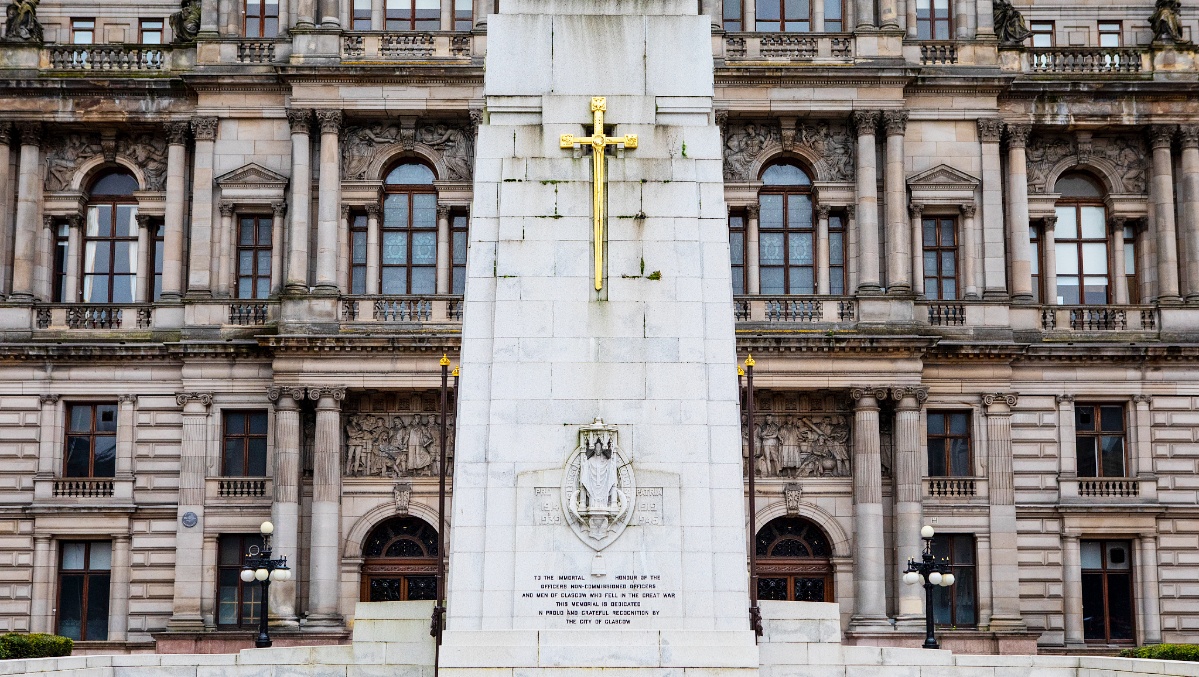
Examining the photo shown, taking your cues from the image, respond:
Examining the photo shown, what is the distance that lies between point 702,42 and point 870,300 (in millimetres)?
22183

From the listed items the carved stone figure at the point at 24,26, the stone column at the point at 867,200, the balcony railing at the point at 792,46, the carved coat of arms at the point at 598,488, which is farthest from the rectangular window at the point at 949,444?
the carved stone figure at the point at 24,26

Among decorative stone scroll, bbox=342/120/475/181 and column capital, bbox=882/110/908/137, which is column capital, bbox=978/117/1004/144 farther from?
decorative stone scroll, bbox=342/120/475/181

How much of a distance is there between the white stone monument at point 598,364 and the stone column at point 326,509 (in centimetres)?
2190

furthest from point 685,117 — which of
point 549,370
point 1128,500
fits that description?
point 1128,500

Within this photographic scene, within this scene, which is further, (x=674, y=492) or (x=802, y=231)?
(x=802, y=231)

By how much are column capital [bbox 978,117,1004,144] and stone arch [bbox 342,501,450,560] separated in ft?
56.3

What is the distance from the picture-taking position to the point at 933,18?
4481 cm

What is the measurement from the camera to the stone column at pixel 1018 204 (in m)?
43.8

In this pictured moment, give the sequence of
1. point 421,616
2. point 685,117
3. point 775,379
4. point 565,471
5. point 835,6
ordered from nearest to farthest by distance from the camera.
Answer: point 565,471 < point 685,117 < point 421,616 < point 775,379 < point 835,6

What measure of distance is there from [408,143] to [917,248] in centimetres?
1348

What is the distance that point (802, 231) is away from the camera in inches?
1716

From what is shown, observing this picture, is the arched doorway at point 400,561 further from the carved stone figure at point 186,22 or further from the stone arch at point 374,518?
the carved stone figure at point 186,22

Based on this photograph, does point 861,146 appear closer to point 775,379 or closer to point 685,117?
point 775,379

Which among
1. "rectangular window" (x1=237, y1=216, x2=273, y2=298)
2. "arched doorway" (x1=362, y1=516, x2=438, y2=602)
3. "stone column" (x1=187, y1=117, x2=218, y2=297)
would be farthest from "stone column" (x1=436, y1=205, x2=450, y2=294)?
"arched doorway" (x1=362, y1=516, x2=438, y2=602)
